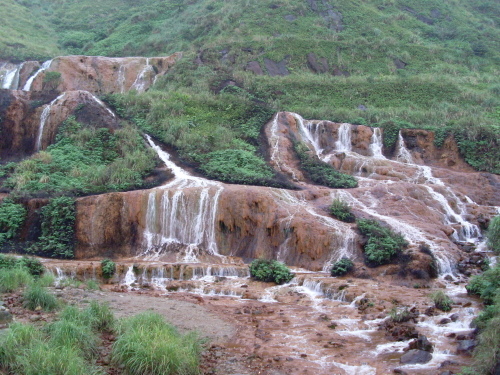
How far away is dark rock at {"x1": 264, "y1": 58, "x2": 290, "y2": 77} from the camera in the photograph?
3988 cm

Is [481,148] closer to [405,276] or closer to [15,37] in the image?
A: [405,276]

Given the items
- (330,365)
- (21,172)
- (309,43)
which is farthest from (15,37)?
(330,365)

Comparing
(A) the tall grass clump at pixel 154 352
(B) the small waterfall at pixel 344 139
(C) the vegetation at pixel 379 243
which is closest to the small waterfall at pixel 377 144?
(B) the small waterfall at pixel 344 139

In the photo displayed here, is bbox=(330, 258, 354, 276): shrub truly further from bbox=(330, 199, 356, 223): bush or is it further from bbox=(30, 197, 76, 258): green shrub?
bbox=(30, 197, 76, 258): green shrub

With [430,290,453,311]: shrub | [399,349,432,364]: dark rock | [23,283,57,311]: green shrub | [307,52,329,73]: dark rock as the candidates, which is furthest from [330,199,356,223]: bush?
[307,52,329,73]: dark rock

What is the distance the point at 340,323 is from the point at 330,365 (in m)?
2.79

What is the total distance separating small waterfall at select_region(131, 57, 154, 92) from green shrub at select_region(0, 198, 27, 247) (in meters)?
20.9

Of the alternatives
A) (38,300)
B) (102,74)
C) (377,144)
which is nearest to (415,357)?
(38,300)

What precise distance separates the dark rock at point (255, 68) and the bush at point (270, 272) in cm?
2544

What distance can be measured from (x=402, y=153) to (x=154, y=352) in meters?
24.3

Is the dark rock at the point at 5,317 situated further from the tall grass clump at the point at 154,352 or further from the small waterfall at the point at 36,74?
the small waterfall at the point at 36,74

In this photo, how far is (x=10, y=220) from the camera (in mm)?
18750

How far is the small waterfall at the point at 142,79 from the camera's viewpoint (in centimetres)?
3878

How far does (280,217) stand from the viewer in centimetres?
1872
